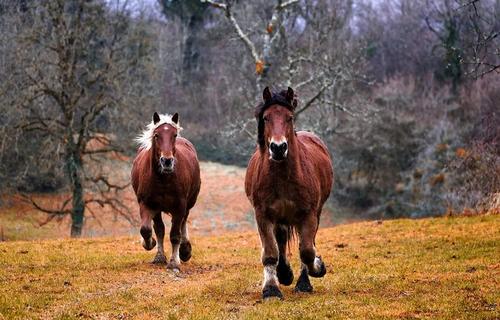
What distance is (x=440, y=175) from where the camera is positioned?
35.8 meters

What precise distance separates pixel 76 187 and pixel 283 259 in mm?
17846

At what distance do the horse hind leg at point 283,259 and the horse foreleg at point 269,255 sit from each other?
506 millimetres

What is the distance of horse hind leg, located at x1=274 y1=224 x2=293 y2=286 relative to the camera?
9.09m

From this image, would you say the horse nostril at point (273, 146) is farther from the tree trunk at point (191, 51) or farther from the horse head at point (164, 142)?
the tree trunk at point (191, 51)

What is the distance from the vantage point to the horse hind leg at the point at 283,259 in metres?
9.09

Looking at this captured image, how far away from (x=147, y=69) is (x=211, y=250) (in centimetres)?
1411

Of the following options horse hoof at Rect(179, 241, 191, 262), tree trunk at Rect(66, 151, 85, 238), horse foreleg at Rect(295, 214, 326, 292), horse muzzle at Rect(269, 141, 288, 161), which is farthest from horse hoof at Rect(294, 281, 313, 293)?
tree trunk at Rect(66, 151, 85, 238)

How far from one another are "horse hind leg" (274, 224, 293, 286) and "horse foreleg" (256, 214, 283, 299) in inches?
19.9

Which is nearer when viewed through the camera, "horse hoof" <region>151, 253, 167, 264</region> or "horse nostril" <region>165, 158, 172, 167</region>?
"horse nostril" <region>165, 158, 172, 167</region>

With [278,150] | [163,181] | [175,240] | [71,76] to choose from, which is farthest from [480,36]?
[71,76]

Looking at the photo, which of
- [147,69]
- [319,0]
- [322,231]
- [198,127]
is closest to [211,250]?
[322,231]

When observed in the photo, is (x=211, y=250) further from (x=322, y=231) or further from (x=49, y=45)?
(x=49, y=45)

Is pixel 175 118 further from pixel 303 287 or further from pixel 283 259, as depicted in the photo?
pixel 303 287

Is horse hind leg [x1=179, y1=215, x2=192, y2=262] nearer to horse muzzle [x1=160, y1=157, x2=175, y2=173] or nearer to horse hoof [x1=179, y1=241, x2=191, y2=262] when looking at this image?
horse hoof [x1=179, y1=241, x2=191, y2=262]
